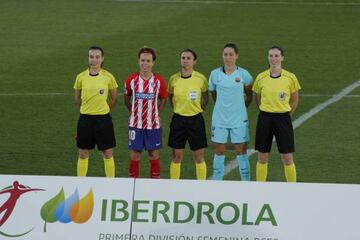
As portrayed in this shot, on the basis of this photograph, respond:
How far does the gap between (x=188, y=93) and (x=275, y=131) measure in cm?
115

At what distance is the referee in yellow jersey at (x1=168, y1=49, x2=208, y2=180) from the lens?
42.9 feet

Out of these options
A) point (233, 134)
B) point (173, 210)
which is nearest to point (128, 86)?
point (233, 134)

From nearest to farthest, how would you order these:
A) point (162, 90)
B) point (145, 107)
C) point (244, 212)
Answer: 1. point (244, 212)
2. point (145, 107)
3. point (162, 90)

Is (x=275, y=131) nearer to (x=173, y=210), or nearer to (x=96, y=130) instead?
(x=96, y=130)

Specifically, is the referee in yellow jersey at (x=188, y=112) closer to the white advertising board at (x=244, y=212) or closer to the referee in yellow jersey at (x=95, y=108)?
the referee in yellow jersey at (x=95, y=108)

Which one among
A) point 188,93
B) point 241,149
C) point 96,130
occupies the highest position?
point 188,93

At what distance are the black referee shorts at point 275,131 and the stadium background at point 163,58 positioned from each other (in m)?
1.05

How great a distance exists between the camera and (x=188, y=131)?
1312 centimetres

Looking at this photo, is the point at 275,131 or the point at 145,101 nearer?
the point at 275,131

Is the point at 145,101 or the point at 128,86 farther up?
the point at 128,86

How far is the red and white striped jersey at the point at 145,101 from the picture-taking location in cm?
1312

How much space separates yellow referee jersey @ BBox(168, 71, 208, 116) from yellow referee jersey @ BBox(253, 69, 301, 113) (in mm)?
745

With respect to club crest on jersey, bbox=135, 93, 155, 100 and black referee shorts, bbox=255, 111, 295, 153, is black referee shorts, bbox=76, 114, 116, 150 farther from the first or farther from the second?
black referee shorts, bbox=255, 111, 295, 153

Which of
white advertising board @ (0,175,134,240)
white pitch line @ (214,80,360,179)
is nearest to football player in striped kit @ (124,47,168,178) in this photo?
white pitch line @ (214,80,360,179)
